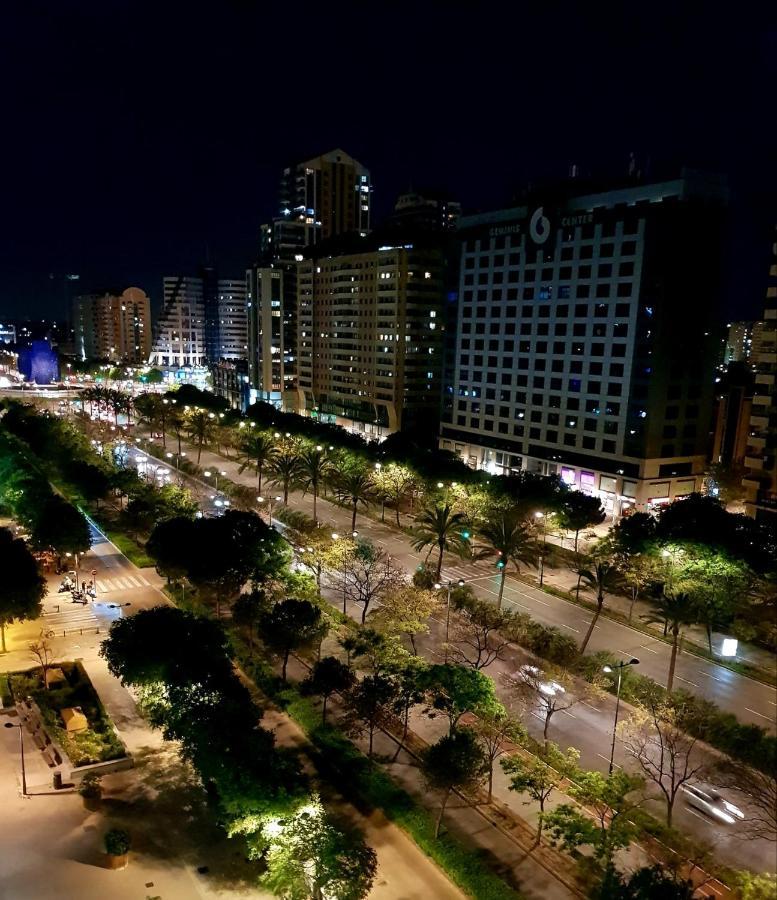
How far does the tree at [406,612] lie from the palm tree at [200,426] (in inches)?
2332

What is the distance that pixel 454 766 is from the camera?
2603cm

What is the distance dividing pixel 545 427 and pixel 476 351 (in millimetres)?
16393

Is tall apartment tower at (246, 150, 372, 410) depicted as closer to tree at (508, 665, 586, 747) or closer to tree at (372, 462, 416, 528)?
tree at (372, 462, 416, 528)

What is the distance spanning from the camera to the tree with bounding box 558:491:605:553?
58.7 meters

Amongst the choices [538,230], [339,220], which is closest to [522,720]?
[538,230]

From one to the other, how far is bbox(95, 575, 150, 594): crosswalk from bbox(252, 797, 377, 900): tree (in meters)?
32.7

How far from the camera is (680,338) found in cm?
7394

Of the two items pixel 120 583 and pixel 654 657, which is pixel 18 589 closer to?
pixel 120 583

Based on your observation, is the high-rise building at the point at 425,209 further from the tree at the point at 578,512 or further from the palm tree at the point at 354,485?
the tree at the point at 578,512

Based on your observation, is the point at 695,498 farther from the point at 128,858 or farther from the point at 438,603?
the point at 128,858

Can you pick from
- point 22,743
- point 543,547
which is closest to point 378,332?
point 543,547

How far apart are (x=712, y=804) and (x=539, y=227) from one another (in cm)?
6878

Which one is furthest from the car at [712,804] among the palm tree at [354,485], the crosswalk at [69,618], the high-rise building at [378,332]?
the high-rise building at [378,332]

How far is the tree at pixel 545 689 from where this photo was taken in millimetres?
35094
